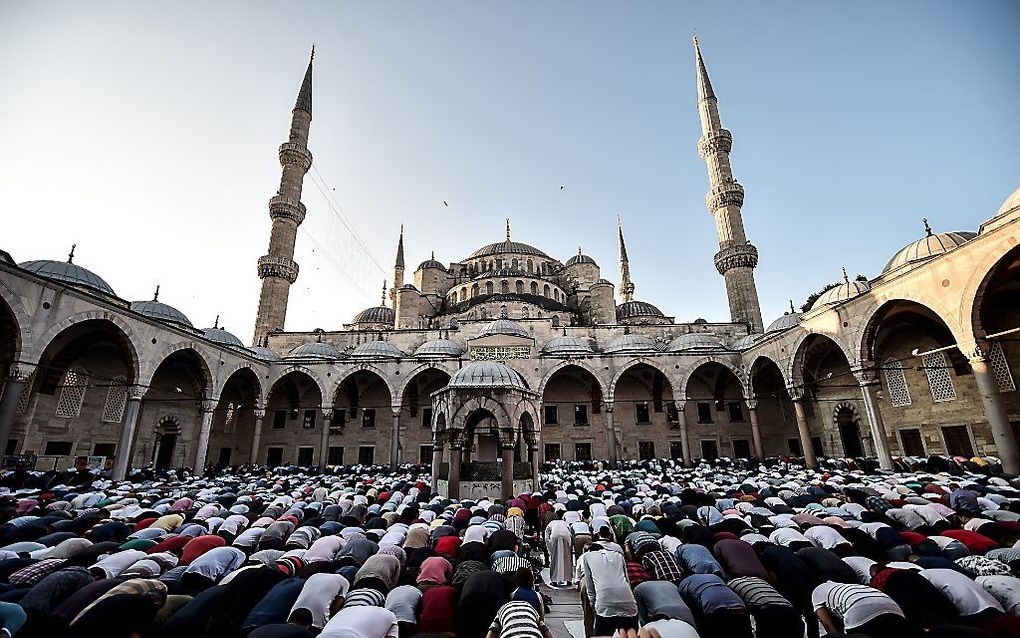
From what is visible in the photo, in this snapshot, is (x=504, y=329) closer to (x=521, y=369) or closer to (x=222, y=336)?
(x=521, y=369)

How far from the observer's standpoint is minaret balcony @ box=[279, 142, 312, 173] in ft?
88.9

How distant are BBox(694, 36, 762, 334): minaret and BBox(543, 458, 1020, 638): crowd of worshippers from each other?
59.9 feet

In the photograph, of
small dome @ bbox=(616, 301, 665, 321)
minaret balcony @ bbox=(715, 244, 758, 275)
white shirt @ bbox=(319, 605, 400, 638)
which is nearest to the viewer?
white shirt @ bbox=(319, 605, 400, 638)

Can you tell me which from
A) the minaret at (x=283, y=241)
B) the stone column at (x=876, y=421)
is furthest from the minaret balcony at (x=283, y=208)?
the stone column at (x=876, y=421)

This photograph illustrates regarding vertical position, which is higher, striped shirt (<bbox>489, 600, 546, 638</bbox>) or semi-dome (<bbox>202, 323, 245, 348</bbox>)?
Result: semi-dome (<bbox>202, 323, 245, 348</bbox>)

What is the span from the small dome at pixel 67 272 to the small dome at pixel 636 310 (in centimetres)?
2726

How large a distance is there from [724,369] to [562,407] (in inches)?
316

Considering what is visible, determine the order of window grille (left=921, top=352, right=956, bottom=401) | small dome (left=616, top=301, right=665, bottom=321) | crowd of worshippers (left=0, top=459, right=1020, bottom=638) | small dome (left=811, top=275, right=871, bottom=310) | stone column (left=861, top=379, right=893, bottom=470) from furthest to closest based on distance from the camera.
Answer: small dome (left=616, top=301, right=665, bottom=321), small dome (left=811, top=275, right=871, bottom=310), window grille (left=921, top=352, right=956, bottom=401), stone column (left=861, top=379, right=893, bottom=470), crowd of worshippers (left=0, top=459, right=1020, bottom=638)

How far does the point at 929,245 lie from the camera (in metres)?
15.1

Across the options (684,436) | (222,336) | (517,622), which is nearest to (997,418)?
(684,436)

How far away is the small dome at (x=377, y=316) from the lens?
3241 cm

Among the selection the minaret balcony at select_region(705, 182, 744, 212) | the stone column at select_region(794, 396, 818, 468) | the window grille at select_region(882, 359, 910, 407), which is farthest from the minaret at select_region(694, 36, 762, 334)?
the stone column at select_region(794, 396, 818, 468)

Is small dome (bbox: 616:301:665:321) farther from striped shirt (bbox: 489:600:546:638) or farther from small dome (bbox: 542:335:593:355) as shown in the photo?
striped shirt (bbox: 489:600:546:638)

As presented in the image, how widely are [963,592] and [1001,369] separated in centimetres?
1512
